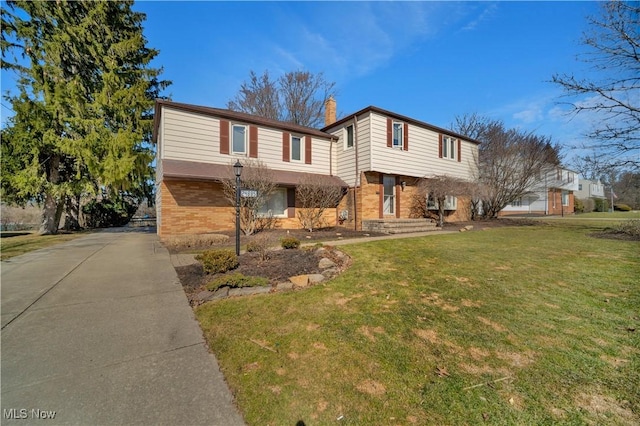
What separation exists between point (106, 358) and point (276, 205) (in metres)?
10.8

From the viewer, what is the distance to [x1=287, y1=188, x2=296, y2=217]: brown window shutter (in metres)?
13.6

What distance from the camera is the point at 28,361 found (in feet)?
8.77

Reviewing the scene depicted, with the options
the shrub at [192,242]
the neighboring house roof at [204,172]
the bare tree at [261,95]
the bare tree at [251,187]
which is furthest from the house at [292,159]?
the bare tree at [261,95]

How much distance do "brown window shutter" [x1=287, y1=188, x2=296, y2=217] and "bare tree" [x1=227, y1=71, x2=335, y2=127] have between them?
14198 millimetres

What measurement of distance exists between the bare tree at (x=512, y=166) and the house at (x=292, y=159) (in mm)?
2483

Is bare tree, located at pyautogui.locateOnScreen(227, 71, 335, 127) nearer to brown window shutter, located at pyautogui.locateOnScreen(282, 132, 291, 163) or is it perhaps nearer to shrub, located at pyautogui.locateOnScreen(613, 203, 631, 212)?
brown window shutter, located at pyautogui.locateOnScreen(282, 132, 291, 163)

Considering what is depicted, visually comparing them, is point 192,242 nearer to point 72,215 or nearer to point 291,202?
point 291,202

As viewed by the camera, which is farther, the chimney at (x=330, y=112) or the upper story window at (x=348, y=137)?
the chimney at (x=330, y=112)

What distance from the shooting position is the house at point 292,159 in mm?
11172

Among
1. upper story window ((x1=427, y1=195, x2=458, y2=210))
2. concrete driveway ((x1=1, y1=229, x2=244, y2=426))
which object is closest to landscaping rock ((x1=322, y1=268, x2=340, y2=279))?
concrete driveway ((x1=1, y1=229, x2=244, y2=426))

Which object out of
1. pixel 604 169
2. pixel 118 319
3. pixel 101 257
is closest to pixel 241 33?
pixel 101 257

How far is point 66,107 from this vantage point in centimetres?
1402

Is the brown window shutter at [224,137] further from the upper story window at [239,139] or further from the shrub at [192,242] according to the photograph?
the shrub at [192,242]

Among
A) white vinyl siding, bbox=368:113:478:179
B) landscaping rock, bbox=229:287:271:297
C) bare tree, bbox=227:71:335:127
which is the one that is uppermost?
bare tree, bbox=227:71:335:127
